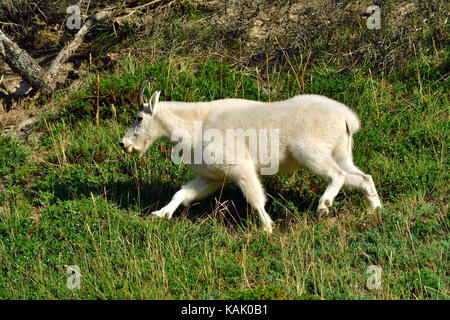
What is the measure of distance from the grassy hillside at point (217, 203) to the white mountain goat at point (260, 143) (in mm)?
349

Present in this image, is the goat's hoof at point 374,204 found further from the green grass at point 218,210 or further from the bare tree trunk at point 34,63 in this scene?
the bare tree trunk at point 34,63

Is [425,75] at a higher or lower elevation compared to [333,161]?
higher

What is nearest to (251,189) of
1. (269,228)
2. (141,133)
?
(269,228)

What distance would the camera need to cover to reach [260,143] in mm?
7254

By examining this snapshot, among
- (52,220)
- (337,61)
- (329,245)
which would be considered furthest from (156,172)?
(337,61)

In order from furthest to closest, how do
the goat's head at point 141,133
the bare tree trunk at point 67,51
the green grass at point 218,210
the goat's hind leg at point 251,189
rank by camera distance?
the bare tree trunk at point 67,51
the goat's head at point 141,133
the goat's hind leg at point 251,189
the green grass at point 218,210

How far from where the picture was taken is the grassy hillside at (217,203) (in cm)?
606

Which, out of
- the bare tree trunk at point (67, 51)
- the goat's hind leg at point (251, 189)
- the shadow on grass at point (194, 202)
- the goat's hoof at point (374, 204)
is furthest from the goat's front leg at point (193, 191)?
the bare tree trunk at point (67, 51)

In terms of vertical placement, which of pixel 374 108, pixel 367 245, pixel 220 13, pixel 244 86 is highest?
pixel 220 13

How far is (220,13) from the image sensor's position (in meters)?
11.6

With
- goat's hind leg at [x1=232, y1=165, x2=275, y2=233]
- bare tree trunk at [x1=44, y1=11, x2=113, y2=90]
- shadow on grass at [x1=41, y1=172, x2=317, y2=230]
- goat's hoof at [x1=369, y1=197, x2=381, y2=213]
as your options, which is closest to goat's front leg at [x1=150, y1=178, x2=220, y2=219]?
shadow on grass at [x1=41, y1=172, x2=317, y2=230]

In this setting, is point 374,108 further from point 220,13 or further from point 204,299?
point 204,299

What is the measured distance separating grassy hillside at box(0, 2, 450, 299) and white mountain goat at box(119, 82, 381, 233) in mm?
349

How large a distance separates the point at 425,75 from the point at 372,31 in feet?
4.27
